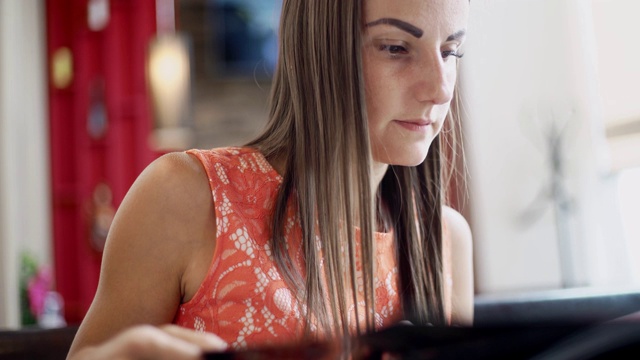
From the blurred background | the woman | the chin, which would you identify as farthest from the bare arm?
the blurred background

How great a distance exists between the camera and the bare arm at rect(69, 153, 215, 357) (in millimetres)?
736

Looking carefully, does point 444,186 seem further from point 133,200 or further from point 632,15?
point 632,15

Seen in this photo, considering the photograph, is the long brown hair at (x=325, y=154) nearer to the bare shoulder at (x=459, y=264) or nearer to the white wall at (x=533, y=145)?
the bare shoulder at (x=459, y=264)

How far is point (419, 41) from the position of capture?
82 cm

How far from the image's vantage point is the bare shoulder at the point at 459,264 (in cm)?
115

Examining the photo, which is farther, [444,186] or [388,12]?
[444,186]

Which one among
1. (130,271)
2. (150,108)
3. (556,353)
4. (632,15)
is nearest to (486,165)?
(632,15)

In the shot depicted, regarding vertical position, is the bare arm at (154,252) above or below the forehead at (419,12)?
below

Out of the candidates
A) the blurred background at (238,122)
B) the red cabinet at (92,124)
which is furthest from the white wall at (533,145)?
the red cabinet at (92,124)

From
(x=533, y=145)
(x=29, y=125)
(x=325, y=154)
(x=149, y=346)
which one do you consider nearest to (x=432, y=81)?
(x=325, y=154)

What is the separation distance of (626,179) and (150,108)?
9.95 feet

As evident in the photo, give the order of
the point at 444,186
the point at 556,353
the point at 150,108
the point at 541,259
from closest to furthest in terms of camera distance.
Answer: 1. the point at 556,353
2. the point at 444,186
3. the point at 541,259
4. the point at 150,108

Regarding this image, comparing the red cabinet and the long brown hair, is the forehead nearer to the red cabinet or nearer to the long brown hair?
Answer: the long brown hair

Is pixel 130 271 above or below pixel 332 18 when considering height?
below
